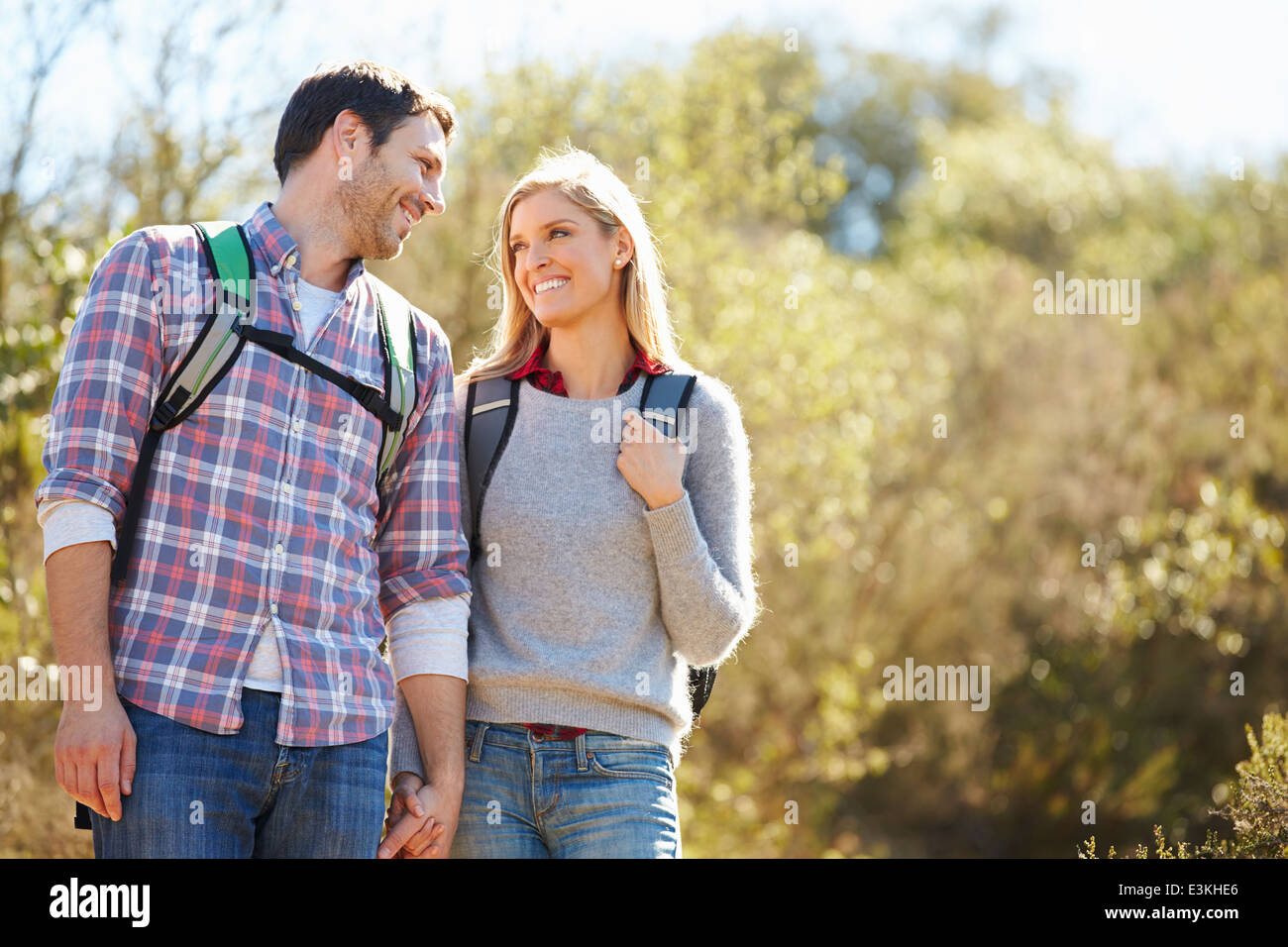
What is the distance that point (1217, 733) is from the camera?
439 inches

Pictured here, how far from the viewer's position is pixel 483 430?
3.02 metres

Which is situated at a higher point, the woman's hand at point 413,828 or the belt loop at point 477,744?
the belt loop at point 477,744

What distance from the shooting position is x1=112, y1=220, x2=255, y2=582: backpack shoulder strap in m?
2.38

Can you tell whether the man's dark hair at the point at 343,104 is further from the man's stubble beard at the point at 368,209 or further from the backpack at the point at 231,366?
the backpack at the point at 231,366

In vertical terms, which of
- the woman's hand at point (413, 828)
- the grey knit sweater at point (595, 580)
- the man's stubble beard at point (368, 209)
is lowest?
the woman's hand at point (413, 828)

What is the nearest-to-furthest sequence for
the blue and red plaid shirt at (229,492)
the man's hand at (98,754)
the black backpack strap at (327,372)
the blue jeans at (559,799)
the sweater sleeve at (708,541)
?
the man's hand at (98,754), the blue and red plaid shirt at (229,492), the black backpack strap at (327,372), the blue jeans at (559,799), the sweater sleeve at (708,541)

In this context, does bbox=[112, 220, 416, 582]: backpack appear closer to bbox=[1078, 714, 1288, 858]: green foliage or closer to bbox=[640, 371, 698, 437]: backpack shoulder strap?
bbox=[640, 371, 698, 437]: backpack shoulder strap

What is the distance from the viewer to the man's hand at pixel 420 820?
2611 mm

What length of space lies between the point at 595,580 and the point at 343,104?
1180 millimetres

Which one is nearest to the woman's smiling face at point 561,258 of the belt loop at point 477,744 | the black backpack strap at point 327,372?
the black backpack strap at point 327,372

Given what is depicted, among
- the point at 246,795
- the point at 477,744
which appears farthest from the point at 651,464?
the point at 246,795

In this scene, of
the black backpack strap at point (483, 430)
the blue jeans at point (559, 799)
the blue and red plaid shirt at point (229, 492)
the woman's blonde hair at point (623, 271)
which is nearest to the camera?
the blue and red plaid shirt at point (229, 492)

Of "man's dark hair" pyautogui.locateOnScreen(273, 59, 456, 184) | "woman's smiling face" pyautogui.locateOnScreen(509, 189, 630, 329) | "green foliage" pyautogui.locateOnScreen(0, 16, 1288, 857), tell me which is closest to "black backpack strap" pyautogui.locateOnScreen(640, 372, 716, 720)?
"woman's smiling face" pyautogui.locateOnScreen(509, 189, 630, 329)

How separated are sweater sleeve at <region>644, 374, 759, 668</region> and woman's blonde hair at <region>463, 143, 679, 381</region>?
0.22 metres
